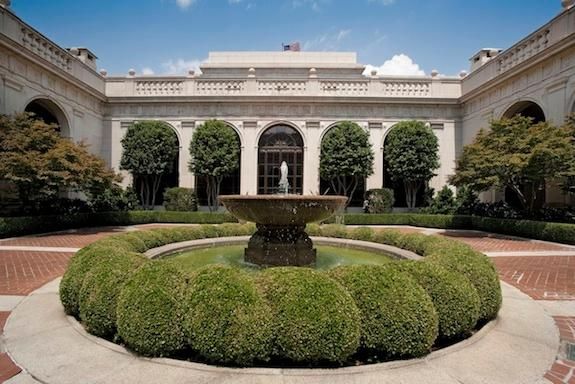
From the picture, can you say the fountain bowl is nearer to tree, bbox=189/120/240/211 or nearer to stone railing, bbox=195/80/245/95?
tree, bbox=189/120/240/211

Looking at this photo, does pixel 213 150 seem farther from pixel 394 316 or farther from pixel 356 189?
pixel 394 316

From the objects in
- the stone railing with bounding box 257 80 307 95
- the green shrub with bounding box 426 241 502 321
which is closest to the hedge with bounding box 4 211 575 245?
the stone railing with bounding box 257 80 307 95

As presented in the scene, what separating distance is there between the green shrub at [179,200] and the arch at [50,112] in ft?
23.1

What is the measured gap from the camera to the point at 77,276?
15.4 feet

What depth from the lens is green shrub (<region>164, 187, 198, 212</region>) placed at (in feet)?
72.3

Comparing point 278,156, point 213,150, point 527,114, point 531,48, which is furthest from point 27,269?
point 527,114

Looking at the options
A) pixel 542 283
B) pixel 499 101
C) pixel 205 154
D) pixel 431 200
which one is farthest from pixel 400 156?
pixel 542 283

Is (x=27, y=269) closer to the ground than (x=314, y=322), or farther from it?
closer to the ground

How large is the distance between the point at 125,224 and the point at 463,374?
63.9 ft

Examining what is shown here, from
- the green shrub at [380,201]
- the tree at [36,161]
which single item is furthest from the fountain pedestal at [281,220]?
the green shrub at [380,201]

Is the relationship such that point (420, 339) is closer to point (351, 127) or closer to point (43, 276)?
point (43, 276)

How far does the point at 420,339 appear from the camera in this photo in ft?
11.6

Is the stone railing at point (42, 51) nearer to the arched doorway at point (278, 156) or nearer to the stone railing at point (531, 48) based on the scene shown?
the arched doorway at point (278, 156)

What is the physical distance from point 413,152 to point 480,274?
728 inches
